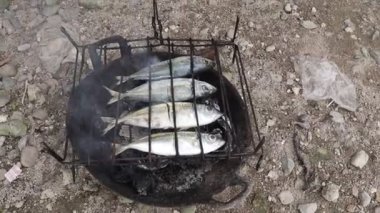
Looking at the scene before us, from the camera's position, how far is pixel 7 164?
3605 millimetres

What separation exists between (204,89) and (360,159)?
62.0 inches

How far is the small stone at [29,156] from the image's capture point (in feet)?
11.8

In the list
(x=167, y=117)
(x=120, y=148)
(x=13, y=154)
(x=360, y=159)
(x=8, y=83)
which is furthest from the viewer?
(x=8, y=83)

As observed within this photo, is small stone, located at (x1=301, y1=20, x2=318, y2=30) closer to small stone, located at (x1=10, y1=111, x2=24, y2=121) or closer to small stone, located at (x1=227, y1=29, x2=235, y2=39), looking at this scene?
small stone, located at (x1=227, y1=29, x2=235, y2=39)

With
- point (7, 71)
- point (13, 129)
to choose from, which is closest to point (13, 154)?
point (13, 129)

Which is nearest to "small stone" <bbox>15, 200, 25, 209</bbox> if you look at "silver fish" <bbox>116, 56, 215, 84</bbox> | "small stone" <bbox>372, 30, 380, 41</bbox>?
"silver fish" <bbox>116, 56, 215, 84</bbox>

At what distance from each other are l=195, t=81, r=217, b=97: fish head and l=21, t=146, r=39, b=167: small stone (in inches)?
59.0

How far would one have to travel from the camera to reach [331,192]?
3602 mm

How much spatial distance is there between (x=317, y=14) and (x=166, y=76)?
218 centimetres

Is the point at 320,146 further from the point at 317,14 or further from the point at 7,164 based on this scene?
the point at 7,164

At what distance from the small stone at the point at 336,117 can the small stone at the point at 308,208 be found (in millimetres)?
854

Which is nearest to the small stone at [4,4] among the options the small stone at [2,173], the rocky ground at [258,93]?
the rocky ground at [258,93]

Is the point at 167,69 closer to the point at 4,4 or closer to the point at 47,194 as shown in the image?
the point at 47,194

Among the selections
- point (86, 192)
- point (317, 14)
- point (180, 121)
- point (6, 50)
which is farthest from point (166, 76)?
point (317, 14)
